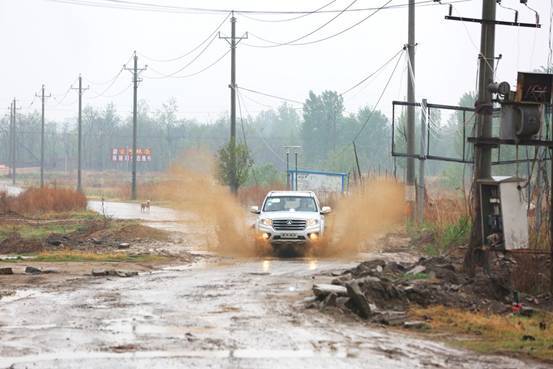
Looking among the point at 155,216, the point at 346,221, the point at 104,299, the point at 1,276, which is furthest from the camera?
the point at 155,216

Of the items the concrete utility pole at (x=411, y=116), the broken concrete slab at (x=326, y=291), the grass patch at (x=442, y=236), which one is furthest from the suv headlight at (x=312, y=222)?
the broken concrete slab at (x=326, y=291)

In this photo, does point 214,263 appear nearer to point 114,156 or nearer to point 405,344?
point 405,344

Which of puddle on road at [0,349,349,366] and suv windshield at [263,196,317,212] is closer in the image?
puddle on road at [0,349,349,366]

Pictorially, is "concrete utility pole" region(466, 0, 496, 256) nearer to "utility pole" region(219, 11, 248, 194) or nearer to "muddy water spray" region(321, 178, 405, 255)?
"muddy water spray" region(321, 178, 405, 255)

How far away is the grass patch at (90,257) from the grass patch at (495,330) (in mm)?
12269

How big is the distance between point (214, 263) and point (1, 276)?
6630 mm

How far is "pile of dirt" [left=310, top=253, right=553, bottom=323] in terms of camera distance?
1433 centimetres

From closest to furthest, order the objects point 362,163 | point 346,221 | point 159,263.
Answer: point 159,263
point 346,221
point 362,163

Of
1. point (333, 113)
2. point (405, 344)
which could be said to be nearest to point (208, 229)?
point (405, 344)

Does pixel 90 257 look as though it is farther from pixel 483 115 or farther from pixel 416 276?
pixel 483 115

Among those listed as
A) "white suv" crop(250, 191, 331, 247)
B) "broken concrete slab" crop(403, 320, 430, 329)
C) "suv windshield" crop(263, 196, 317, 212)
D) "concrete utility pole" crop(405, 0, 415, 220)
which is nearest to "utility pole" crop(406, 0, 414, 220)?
"concrete utility pole" crop(405, 0, 415, 220)

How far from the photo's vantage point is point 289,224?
27219mm

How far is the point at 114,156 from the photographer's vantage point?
429 feet

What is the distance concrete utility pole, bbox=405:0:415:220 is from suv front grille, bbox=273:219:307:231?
701 centimetres
